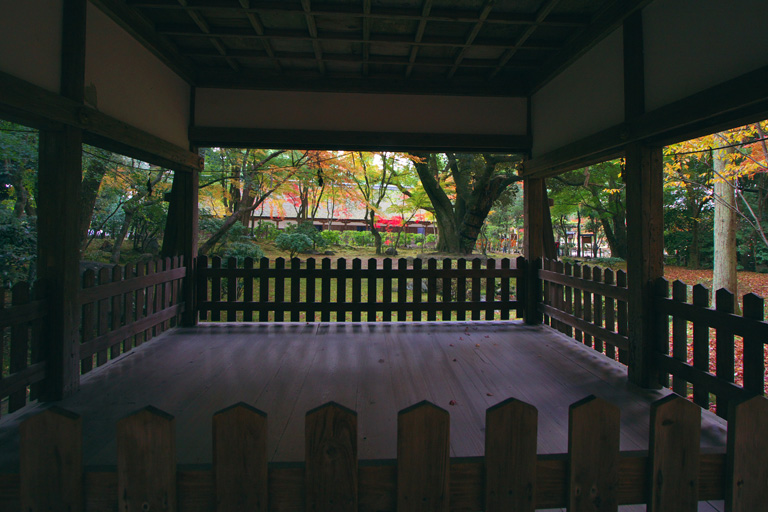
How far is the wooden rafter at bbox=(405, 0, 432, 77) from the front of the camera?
349 cm

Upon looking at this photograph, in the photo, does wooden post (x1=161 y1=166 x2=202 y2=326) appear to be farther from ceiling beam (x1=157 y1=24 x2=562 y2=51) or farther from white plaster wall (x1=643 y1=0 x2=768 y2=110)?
white plaster wall (x1=643 y1=0 x2=768 y2=110)

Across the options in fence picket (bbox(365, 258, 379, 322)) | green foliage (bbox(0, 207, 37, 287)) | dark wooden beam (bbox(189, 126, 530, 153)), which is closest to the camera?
dark wooden beam (bbox(189, 126, 530, 153))

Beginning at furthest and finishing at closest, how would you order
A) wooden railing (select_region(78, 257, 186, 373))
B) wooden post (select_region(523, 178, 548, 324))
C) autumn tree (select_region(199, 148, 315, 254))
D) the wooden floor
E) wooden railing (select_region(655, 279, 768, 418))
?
autumn tree (select_region(199, 148, 315, 254)), wooden post (select_region(523, 178, 548, 324)), wooden railing (select_region(78, 257, 186, 373)), wooden railing (select_region(655, 279, 768, 418)), the wooden floor

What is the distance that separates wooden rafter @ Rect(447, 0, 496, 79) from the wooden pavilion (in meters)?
0.02

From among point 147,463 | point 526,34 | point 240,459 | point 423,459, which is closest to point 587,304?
point 526,34

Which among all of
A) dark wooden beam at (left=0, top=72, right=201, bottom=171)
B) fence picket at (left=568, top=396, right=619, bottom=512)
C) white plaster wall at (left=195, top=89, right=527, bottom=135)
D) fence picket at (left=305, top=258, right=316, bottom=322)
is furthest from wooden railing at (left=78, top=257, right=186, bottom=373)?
fence picket at (left=568, top=396, right=619, bottom=512)

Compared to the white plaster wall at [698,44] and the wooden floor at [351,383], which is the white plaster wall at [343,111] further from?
the wooden floor at [351,383]

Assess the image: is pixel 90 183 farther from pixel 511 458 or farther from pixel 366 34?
pixel 511 458

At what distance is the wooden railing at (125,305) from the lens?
328 centimetres

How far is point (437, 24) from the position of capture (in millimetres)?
3932

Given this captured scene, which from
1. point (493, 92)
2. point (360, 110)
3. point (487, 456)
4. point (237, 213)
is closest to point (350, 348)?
point (360, 110)

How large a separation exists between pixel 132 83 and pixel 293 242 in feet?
32.6

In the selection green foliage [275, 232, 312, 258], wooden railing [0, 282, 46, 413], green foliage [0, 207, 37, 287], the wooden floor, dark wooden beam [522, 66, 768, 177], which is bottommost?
the wooden floor

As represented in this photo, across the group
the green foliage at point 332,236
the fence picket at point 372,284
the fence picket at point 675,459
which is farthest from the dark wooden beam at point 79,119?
the green foliage at point 332,236
